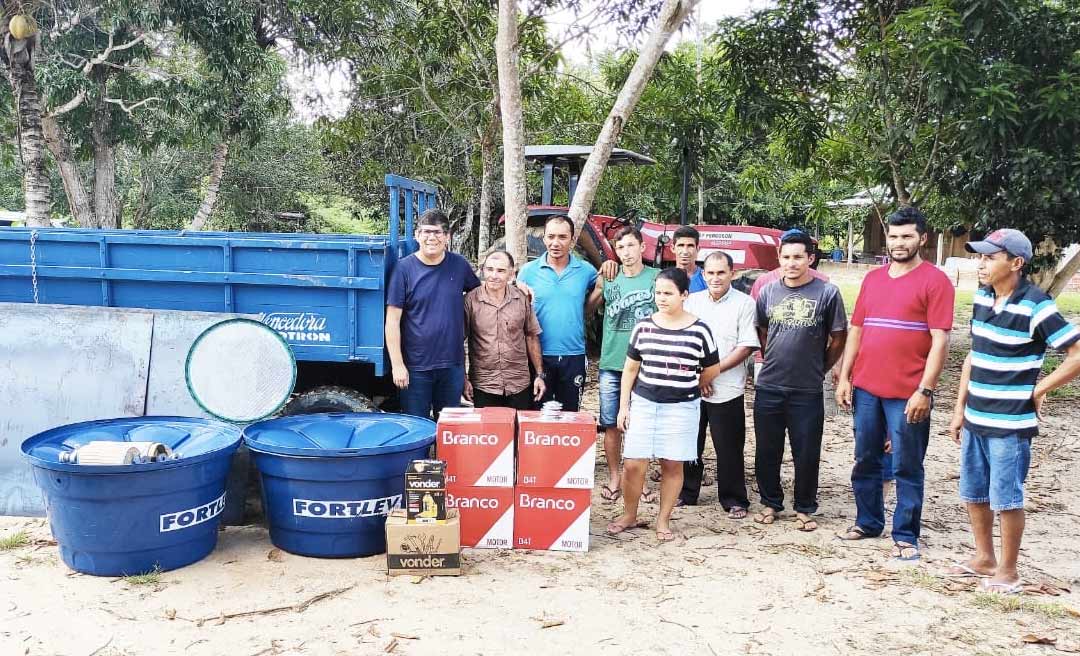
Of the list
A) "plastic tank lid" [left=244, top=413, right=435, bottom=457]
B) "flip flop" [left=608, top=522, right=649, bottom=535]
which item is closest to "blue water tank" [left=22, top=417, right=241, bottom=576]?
"plastic tank lid" [left=244, top=413, right=435, bottom=457]

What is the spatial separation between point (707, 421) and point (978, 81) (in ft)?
15.7

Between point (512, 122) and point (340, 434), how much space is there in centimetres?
336

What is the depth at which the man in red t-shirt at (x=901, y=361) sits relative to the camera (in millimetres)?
4199

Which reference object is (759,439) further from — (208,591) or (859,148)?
(859,148)

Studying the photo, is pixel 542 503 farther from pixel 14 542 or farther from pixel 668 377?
pixel 14 542

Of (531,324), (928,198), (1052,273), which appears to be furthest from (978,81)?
(531,324)

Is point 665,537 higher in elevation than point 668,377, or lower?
lower

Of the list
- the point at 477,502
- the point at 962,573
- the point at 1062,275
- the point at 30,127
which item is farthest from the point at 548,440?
the point at 1062,275

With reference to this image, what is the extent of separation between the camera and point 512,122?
6668mm

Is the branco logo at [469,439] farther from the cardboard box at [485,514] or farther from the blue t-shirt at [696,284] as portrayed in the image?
the blue t-shirt at [696,284]

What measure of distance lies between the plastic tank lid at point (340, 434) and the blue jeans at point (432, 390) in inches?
12.2

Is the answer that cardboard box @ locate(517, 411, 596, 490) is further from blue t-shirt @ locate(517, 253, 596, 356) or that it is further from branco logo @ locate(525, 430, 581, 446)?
blue t-shirt @ locate(517, 253, 596, 356)

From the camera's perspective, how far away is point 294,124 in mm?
21141

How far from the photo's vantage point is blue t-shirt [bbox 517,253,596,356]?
506 cm
